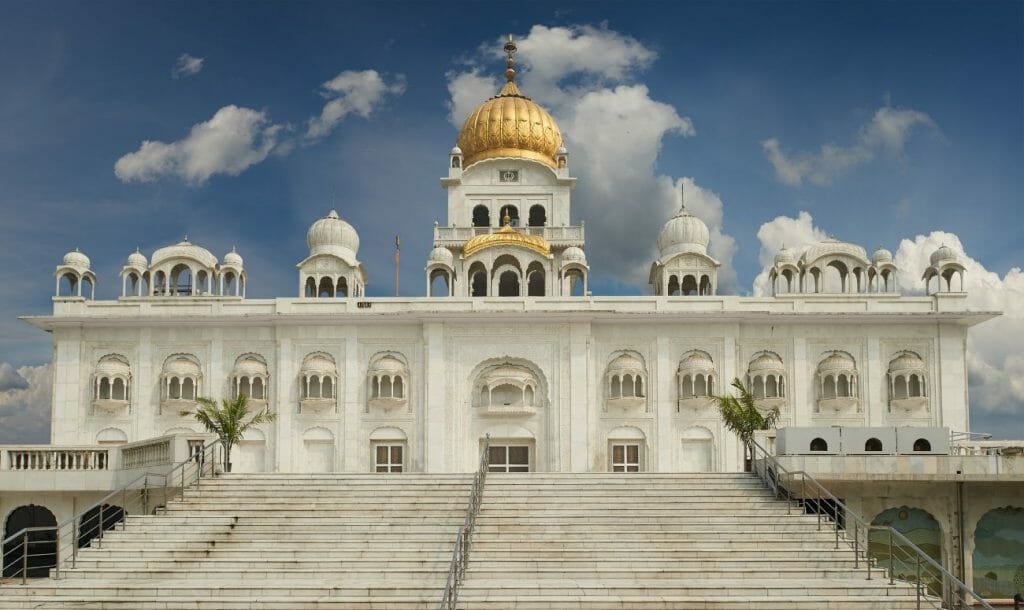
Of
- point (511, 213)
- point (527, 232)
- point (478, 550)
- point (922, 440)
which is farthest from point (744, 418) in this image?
point (511, 213)

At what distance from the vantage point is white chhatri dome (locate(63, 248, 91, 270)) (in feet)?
148

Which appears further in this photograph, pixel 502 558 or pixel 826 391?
pixel 826 391

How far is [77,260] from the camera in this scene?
149 ft

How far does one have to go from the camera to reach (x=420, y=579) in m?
22.7

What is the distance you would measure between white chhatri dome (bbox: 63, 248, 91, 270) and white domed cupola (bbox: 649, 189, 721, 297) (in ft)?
81.6

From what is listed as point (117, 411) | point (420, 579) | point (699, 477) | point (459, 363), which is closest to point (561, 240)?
point (459, 363)

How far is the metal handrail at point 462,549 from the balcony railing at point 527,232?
87.5ft

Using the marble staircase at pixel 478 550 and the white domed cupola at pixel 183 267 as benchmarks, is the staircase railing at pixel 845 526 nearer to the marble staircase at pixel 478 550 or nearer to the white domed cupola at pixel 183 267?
the marble staircase at pixel 478 550

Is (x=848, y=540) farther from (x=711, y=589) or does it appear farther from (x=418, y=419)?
(x=418, y=419)

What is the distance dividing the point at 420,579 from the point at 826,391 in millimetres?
25229

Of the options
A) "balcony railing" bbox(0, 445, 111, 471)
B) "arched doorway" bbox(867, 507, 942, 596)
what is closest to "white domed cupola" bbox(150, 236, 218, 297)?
"balcony railing" bbox(0, 445, 111, 471)

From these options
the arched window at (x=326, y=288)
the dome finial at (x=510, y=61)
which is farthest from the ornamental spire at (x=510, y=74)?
the arched window at (x=326, y=288)

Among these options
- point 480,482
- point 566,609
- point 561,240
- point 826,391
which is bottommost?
point 566,609

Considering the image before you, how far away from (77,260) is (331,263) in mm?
10588
